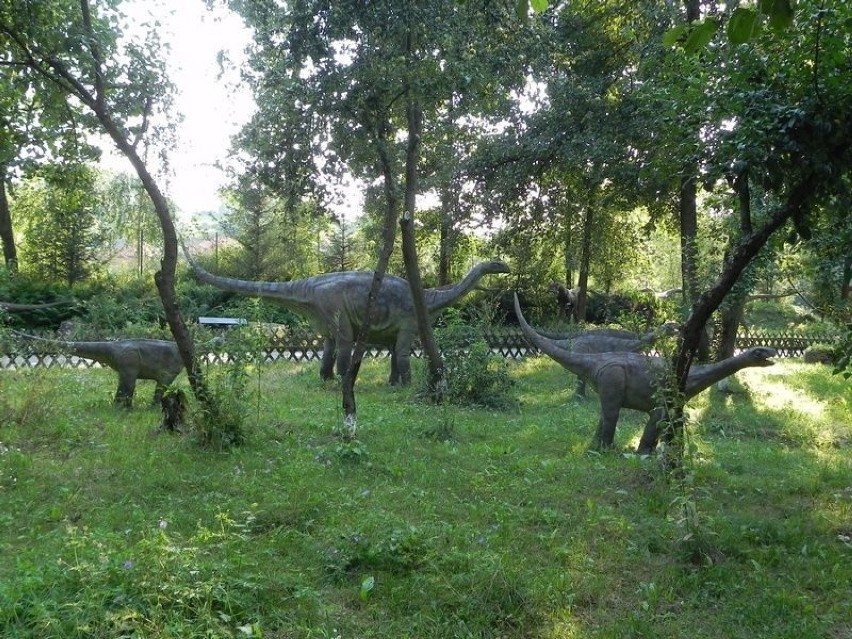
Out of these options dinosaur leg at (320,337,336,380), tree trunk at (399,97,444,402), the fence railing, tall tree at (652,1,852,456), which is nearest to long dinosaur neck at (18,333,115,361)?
the fence railing

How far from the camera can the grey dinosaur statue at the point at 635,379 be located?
7.18m

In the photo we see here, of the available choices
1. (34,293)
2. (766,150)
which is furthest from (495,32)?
(34,293)

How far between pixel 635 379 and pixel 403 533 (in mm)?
3854

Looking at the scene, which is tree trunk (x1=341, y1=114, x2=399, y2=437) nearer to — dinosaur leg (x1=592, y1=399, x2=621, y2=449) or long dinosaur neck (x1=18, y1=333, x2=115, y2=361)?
dinosaur leg (x1=592, y1=399, x2=621, y2=449)

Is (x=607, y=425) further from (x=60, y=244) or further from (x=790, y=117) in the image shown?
(x=60, y=244)

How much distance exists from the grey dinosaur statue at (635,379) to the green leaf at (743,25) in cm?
551

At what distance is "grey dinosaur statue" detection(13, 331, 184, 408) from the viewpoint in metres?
8.81

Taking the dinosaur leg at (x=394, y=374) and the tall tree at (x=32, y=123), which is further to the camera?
the dinosaur leg at (x=394, y=374)

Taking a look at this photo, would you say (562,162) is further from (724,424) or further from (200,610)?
(200,610)

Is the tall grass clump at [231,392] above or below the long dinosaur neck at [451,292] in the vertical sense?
below

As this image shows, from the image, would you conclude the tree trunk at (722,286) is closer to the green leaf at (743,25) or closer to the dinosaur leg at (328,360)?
the green leaf at (743,25)

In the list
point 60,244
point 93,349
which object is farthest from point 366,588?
point 60,244

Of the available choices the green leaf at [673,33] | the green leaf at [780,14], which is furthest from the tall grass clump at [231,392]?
the green leaf at [780,14]

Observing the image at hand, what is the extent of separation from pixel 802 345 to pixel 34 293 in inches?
998
